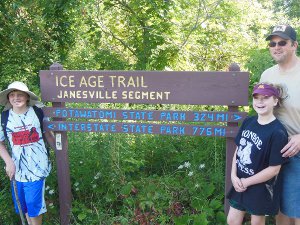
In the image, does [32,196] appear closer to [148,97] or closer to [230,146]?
[148,97]

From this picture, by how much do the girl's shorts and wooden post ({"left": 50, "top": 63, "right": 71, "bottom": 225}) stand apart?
7.30 ft

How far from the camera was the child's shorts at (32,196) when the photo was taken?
3.53 metres

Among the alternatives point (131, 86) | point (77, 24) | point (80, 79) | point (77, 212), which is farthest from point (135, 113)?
point (77, 24)

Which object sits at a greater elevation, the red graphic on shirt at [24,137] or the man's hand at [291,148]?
the red graphic on shirt at [24,137]

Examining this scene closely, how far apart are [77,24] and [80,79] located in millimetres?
2979

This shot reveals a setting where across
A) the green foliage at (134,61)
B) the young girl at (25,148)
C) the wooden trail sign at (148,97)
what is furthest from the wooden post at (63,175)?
the young girl at (25,148)

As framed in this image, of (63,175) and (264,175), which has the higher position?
(264,175)

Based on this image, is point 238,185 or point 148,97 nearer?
point 238,185

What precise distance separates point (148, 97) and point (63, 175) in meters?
1.29

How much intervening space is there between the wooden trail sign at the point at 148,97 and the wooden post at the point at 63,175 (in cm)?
1

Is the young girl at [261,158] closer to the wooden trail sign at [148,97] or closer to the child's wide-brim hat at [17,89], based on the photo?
the wooden trail sign at [148,97]

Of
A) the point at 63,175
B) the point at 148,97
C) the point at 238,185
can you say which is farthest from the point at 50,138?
the point at 238,185

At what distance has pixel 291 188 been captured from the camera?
2.86 metres

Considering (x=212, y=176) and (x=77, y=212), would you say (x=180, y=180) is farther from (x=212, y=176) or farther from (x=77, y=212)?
(x=77, y=212)
